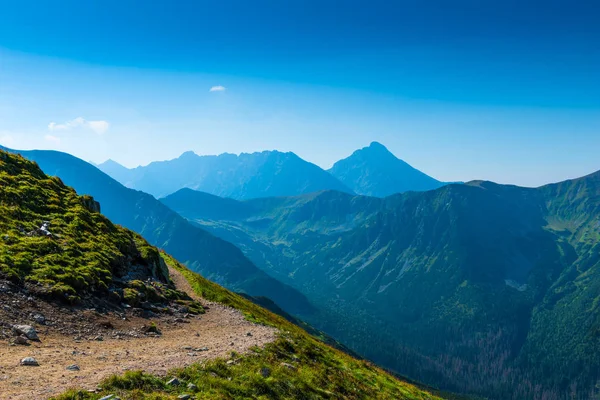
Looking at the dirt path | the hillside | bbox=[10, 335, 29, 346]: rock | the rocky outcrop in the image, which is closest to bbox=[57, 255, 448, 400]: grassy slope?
the hillside

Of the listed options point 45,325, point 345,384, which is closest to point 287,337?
point 345,384

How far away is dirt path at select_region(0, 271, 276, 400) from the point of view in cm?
1511

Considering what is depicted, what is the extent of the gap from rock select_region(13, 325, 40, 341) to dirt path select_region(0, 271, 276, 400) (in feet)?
1.98

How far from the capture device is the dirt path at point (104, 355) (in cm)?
1511

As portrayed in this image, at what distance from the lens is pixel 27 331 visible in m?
21.0

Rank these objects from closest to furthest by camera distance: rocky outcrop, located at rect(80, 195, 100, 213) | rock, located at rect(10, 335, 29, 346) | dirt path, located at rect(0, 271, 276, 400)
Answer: dirt path, located at rect(0, 271, 276, 400), rock, located at rect(10, 335, 29, 346), rocky outcrop, located at rect(80, 195, 100, 213)

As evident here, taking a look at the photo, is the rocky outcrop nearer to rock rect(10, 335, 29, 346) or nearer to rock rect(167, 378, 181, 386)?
rock rect(10, 335, 29, 346)

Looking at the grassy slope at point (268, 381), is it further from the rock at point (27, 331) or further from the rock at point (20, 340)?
the rock at point (27, 331)

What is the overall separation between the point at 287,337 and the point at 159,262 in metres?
22.4

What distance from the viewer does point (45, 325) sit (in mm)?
23031

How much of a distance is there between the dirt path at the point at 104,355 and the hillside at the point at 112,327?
70 mm

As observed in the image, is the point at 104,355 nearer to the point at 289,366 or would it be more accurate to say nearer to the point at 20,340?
the point at 20,340

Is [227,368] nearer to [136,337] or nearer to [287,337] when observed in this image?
[136,337]

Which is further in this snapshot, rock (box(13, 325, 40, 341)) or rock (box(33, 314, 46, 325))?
rock (box(33, 314, 46, 325))
